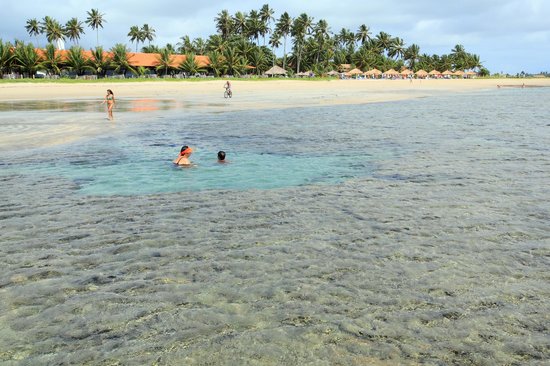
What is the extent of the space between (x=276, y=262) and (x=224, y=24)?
130 metres

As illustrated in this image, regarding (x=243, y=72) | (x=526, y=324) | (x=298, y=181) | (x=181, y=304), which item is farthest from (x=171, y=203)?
(x=243, y=72)

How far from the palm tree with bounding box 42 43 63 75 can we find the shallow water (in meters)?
71.0

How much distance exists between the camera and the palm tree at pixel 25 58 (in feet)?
238

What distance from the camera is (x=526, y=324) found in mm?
5195

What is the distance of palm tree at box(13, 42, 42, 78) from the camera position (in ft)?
238

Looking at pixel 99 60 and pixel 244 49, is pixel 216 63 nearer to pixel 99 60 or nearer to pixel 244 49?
pixel 244 49

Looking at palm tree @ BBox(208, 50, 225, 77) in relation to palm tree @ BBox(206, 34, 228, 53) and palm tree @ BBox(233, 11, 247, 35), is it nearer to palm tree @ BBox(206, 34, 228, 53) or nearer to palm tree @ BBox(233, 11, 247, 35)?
palm tree @ BBox(206, 34, 228, 53)

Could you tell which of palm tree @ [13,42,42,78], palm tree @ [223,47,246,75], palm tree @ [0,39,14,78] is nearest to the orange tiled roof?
palm tree @ [223,47,246,75]

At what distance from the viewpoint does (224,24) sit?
127 meters

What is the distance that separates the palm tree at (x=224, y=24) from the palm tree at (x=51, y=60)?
5797cm

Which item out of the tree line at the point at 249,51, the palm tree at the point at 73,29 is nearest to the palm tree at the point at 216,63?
the tree line at the point at 249,51

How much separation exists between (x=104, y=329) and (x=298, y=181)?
8.56m

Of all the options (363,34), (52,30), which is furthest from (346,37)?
(52,30)

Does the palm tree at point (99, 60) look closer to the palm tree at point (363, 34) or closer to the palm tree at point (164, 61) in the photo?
the palm tree at point (164, 61)
